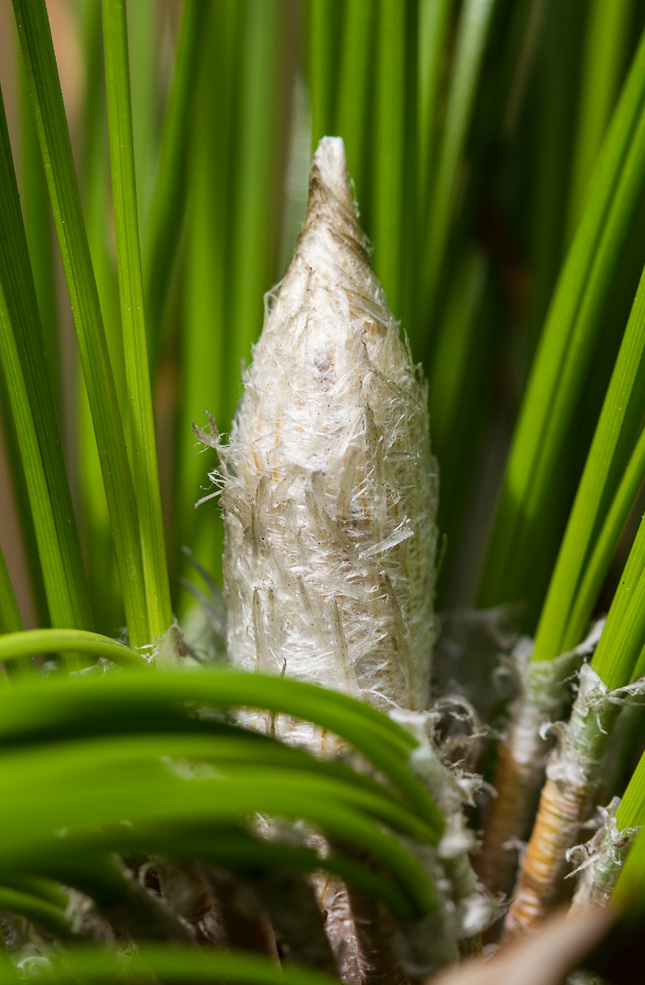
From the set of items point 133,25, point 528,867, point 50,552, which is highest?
point 133,25

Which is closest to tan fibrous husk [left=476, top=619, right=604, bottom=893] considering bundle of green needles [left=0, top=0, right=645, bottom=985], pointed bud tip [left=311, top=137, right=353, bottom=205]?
bundle of green needles [left=0, top=0, right=645, bottom=985]

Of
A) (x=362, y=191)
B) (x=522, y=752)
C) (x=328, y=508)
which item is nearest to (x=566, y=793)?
(x=522, y=752)

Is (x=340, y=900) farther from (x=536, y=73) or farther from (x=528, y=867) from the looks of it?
(x=536, y=73)

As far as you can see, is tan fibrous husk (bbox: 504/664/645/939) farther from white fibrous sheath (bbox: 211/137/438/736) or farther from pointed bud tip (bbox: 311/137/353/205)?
pointed bud tip (bbox: 311/137/353/205)

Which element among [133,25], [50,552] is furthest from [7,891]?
[133,25]

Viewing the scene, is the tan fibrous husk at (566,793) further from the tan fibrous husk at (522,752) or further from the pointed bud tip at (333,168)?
the pointed bud tip at (333,168)

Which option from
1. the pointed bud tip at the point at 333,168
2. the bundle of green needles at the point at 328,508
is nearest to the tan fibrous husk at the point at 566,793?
the bundle of green needles at the point at 328,508

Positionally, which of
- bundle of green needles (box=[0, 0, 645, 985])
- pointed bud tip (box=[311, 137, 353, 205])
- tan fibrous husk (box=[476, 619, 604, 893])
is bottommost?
tan fibrous husk (box=[476, 619, 604, 893])
